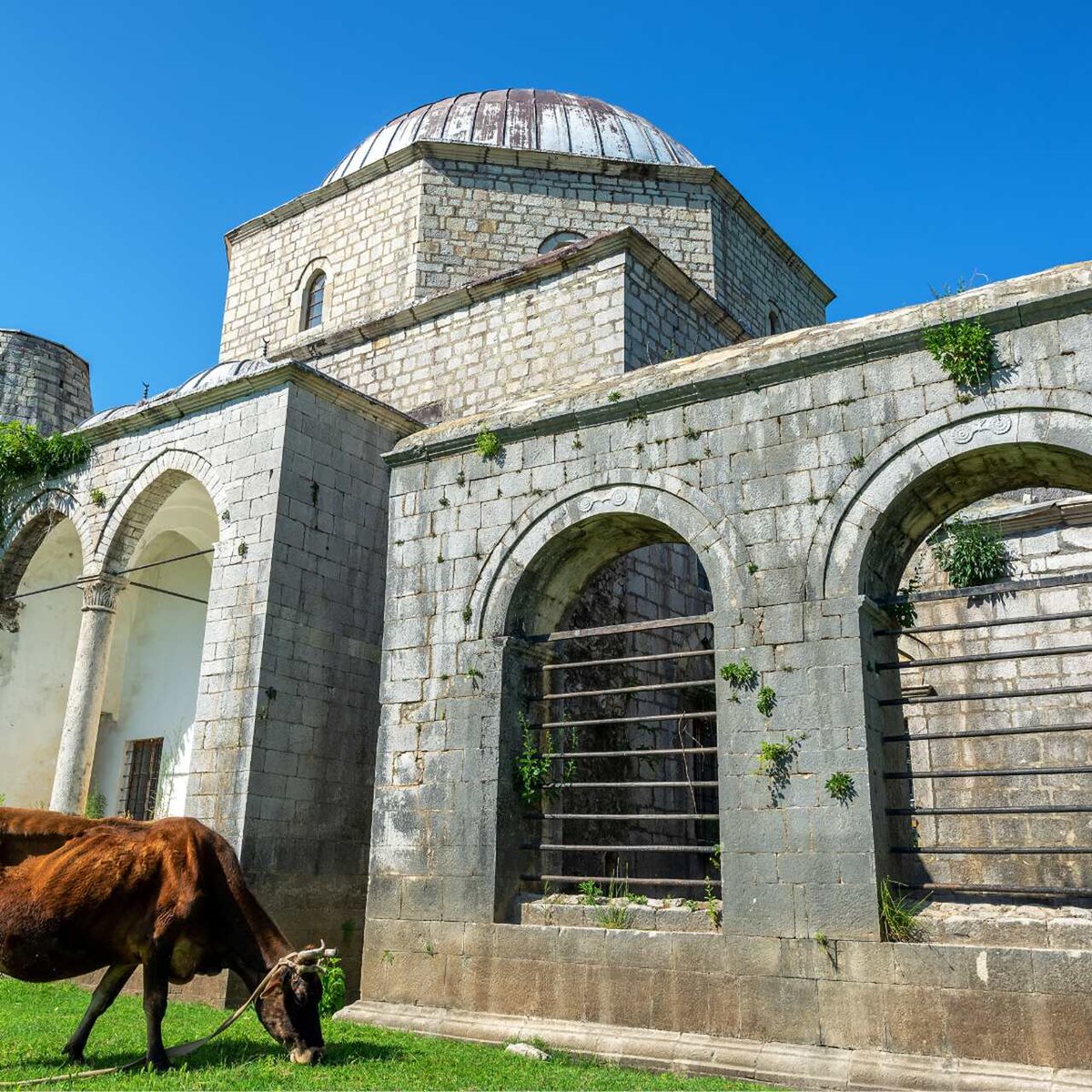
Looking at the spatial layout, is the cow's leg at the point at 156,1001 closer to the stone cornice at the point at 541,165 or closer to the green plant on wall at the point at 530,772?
the green plant on wall at the point at 530,772

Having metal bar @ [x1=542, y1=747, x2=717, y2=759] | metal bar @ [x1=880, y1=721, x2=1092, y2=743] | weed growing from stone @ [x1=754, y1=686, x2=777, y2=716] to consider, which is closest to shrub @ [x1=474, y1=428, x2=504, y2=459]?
metal bar @ [x1=542, y1=747, x2=717, y2=759]

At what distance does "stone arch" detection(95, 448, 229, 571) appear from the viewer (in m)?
11.8

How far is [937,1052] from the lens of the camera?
6012mm

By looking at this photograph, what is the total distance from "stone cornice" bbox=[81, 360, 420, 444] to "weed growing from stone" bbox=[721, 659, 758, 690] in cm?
570

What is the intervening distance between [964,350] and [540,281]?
7126 mm

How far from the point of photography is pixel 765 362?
7.73 meters

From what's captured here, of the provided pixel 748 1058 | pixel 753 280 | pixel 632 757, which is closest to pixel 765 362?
pixel 748 1058

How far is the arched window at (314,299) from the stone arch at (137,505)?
5206mm

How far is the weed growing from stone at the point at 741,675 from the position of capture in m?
7.26

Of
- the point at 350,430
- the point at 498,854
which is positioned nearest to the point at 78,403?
the point at 350,430

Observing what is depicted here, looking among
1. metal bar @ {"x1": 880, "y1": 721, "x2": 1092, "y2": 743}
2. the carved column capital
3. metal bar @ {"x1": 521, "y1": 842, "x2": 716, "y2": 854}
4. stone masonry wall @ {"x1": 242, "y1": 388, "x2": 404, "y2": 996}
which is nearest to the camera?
metal bar @ {"x1": 880, "y1": 721, "x2": 1092, "y2": 743}

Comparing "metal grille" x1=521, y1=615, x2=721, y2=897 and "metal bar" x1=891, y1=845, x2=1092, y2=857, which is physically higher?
"metal grille" x1=521, y1=615, x2=721, y2=897

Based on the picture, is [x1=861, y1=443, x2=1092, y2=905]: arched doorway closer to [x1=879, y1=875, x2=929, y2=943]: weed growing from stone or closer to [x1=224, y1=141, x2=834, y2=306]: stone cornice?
[x1=879, y1=875, x2=929, y2=943]: weed growing from stone

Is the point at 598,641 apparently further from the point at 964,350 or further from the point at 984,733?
the point at 964,350
